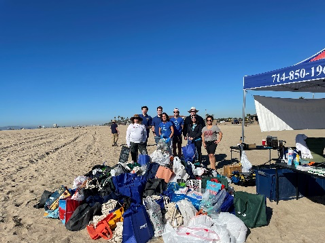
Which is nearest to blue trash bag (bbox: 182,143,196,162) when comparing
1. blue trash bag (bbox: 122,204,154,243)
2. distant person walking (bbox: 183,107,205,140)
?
distant person walking (bbox: 183,107,205,140)

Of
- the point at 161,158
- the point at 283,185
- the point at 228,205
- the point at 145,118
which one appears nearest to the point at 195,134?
the point at 161,158

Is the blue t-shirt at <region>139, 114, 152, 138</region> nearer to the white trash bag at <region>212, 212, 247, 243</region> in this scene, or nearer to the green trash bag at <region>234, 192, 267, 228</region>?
the green trash bag at <region>234, 192, 267, 228</region>

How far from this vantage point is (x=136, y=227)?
3350 mm

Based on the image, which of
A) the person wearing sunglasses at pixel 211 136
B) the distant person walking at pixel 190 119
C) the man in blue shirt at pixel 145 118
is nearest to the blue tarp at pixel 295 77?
the person wearing sunglasses at pixel 211 136

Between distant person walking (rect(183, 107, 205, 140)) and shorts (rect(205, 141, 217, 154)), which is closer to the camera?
shorts (rect(205, 141, 217, 154))

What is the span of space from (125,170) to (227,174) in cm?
282

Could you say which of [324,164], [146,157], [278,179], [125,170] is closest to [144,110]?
[146,157]

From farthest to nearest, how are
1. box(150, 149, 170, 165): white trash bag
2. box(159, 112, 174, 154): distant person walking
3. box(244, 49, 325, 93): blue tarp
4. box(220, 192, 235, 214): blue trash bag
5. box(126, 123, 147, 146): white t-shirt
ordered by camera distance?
box(159, 112, 174, 154): distant person walking
box(126, 123, 147, 146): white t-shirt
box(150, 149, 170, 165): white trash bag
box(244, 49, 325, 93): blue tarp
box(220, 192, 235, 214): blue trash bag

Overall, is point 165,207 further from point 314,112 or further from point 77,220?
point 314,112

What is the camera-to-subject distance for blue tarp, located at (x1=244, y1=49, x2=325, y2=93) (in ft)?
15.5

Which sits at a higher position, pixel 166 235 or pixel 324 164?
pixel 324 164

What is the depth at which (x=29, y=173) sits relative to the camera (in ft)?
26.2

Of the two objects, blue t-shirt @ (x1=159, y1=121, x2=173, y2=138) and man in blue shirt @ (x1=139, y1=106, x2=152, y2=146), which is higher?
man in blue shirt @ (x1=139, y1=106, x2=152, y2=146)

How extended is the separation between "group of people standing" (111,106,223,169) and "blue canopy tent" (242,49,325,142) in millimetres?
1384
